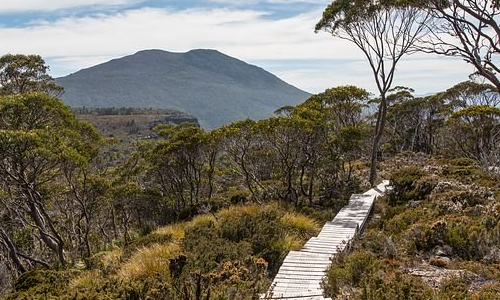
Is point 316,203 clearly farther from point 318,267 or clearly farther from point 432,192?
point 318,267

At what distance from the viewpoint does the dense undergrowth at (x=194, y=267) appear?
5.71 meters

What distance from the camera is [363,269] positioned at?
7.06 metres

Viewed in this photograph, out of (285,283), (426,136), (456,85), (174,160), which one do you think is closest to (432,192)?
(285,283)

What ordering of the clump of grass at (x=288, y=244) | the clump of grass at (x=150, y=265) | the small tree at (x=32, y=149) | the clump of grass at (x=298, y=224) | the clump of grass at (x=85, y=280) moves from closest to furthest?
the clump of grass at (x=150, y=265)
the clump of grass at (x=85, y=280)
the clump of grass at (x=288, y=244)
the small tree at (x=32, y=149)
the clump of grass at (x=298, y=224)

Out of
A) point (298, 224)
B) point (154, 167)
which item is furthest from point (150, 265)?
point (154, 167)

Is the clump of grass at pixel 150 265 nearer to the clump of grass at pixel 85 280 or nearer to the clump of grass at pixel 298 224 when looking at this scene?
the clump of grass at pixel 85 280

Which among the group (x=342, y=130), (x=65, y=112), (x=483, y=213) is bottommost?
(x=483, y=213)

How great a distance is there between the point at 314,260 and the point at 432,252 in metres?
2.40

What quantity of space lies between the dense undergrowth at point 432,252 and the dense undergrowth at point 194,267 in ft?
4.69

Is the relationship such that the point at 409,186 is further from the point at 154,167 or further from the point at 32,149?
the point at 32,149

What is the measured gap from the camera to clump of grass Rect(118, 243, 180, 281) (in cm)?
782

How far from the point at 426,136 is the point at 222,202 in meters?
30.6

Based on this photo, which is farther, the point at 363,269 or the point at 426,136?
the point at 426,136

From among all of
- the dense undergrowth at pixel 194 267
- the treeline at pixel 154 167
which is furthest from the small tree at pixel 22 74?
the dense undergrowth at pixel 194 267
